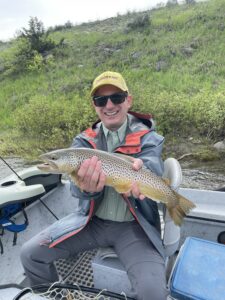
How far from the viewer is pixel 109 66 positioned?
20.3m

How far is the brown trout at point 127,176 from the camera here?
7.49 feet

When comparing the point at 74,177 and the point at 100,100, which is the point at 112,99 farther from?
the point at 74,177

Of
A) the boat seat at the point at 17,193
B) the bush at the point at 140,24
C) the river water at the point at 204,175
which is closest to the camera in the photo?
the boat seat at the point at 17,193

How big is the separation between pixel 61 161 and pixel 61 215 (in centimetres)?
171

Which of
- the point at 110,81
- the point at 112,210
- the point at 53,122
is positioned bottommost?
the point at 53,122

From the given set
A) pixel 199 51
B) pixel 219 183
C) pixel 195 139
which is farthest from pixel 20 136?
pixel 199 51

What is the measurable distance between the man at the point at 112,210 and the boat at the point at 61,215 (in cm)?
13

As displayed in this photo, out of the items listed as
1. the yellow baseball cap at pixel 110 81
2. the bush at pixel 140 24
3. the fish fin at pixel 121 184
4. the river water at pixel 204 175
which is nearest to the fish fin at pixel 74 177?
the fish fin at pixel 121 184

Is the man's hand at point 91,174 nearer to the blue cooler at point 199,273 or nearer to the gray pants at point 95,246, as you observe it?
the gray pants at point 95,246

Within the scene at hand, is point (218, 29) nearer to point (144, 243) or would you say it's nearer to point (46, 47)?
point (46, 47)

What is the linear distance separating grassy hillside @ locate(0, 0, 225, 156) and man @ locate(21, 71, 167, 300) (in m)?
7.32

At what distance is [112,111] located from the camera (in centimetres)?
273

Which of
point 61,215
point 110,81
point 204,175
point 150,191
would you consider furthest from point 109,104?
point 204,175

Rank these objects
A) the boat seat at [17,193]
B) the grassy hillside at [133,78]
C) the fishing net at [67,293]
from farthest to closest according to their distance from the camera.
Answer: the grassy hillside at [133,78] < the boat seat at [17,193] < the fishing net at [67,293]
